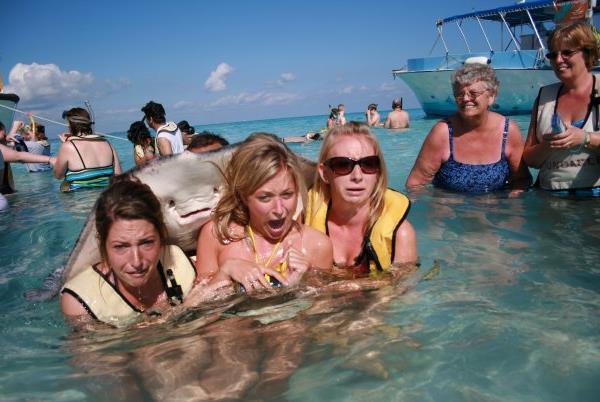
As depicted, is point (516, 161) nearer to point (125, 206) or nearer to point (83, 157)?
point (125, 206)

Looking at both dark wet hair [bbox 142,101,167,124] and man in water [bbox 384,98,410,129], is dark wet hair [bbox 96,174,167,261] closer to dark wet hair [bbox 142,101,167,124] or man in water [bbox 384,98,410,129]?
dark wet hair [bbox 142,101,167,124]

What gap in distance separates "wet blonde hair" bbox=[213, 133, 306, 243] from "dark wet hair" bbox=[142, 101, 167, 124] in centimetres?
514

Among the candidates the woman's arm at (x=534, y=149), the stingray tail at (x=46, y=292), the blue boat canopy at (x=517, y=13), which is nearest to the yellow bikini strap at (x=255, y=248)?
the stingray tail at (x=46, y=292)

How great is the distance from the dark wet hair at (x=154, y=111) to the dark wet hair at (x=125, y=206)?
519 centimetres

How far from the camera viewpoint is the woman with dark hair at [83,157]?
6.52 metres

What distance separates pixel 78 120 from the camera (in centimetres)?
652

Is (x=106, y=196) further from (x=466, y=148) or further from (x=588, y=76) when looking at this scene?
(x=588, y=76)

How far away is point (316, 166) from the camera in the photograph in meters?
3.30

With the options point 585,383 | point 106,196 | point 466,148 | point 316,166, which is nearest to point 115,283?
point 106,196

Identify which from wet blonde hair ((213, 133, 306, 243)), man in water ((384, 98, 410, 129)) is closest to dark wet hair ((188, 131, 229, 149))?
wet blonde hair ((213, 133, 306, 243))

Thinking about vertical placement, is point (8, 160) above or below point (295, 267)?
above

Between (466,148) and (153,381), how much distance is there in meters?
3.65

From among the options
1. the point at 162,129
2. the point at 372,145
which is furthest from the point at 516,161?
the point at 162,129

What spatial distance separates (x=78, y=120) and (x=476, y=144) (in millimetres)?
5139
